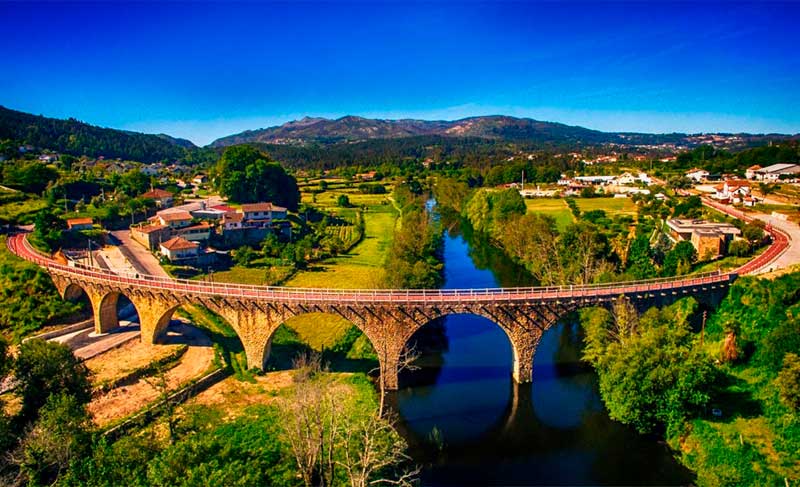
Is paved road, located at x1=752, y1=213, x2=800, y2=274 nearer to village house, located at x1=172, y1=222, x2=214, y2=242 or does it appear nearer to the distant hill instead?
village house, located at x1=172, y1=222, x2=214, y2=242

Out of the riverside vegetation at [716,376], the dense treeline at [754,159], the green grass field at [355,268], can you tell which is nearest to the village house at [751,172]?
the dense treeline at [754,159]

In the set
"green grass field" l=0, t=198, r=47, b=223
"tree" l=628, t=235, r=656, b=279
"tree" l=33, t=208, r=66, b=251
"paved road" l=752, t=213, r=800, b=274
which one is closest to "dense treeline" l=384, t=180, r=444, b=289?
Result: "tree" l=628, t=235, r=656, b=279

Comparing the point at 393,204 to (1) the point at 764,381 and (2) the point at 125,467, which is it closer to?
(1) the point at 764,381

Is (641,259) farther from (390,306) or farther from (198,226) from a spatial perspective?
(198,226)

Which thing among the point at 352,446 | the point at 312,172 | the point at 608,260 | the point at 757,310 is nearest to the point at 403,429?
the point at 352,446

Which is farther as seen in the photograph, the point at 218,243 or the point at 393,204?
the point at 393,204
